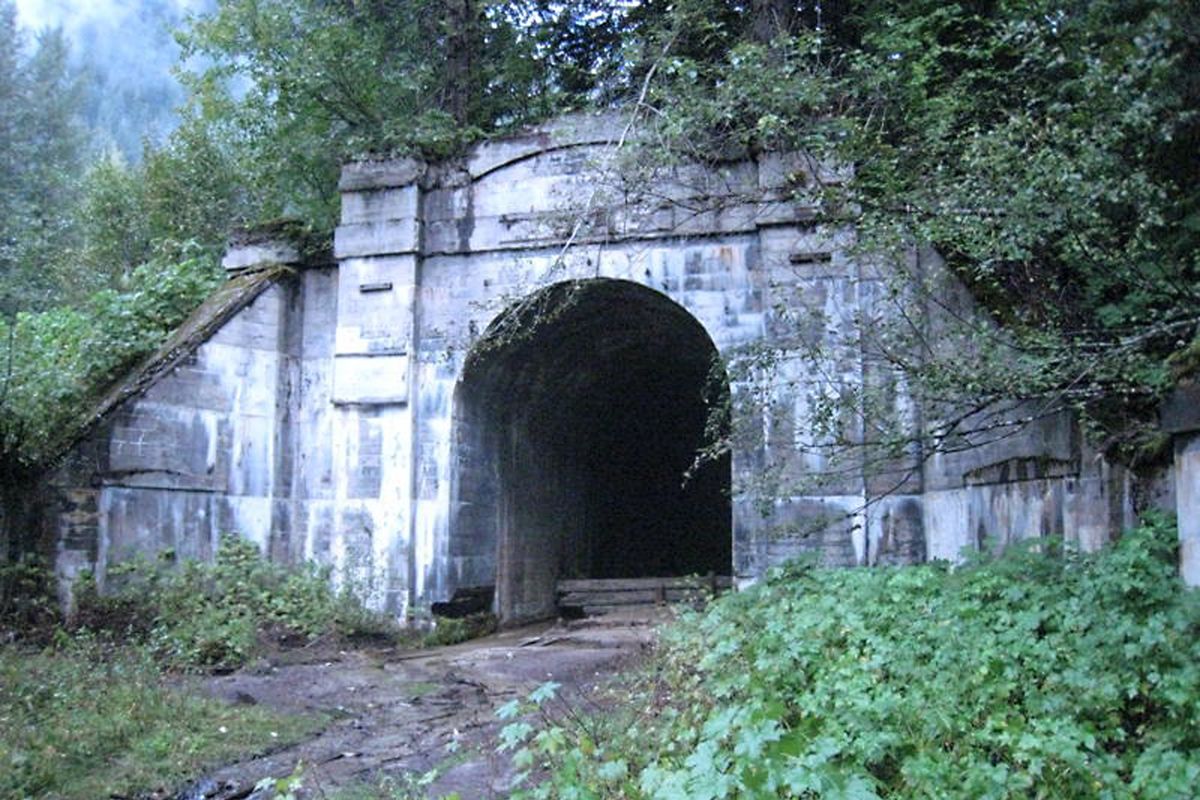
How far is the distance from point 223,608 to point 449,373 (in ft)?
12.1

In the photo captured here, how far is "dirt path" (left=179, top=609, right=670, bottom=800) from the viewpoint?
6602 mm

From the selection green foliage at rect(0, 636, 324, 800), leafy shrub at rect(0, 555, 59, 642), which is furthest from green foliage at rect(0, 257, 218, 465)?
green foliage at rect(0, 636, 324, 800)

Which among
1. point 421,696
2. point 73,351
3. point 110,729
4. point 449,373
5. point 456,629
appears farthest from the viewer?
point 449,373

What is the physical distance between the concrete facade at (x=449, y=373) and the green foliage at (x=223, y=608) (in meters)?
0.32

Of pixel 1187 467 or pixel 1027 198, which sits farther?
pixel 1027 198

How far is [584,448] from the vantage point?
17.7 meters

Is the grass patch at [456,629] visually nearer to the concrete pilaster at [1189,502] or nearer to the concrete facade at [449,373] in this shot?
the concrete facade at [449,373]

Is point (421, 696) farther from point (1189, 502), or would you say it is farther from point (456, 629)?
point (1189, 502)

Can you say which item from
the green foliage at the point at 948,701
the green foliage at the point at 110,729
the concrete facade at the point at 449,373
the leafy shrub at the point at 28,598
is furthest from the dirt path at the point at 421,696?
the leafy shrub at the point at 28,598

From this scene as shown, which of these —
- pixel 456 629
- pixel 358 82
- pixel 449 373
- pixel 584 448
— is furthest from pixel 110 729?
pixel 358 82

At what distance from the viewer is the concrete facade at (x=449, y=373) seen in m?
11.6

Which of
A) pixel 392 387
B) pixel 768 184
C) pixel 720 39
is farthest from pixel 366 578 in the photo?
pixel 720 39

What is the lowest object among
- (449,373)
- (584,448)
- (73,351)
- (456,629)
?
(456,629)

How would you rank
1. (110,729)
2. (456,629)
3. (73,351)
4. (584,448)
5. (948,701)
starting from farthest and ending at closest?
(584,448) < (456,629) < (73,351) < (110,729) < (948,701)
